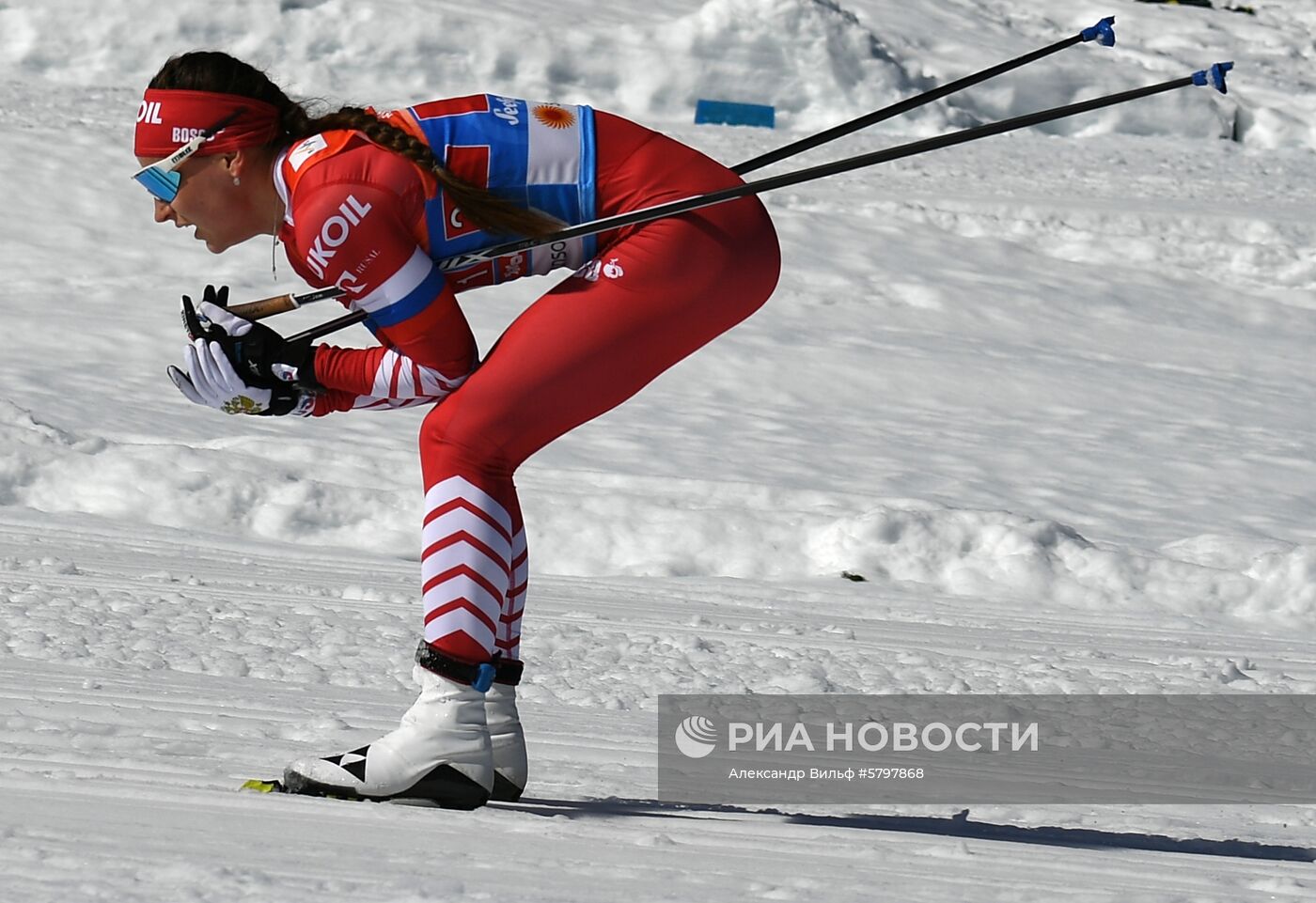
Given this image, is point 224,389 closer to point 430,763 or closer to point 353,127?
point 353,127

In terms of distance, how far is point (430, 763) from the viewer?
256 centimetres

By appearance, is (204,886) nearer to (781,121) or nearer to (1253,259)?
(1253,259)

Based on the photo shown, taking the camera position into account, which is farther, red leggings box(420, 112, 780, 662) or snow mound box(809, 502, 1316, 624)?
snow mound box(809, 502, 1316, 624)

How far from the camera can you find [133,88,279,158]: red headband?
2594 mm

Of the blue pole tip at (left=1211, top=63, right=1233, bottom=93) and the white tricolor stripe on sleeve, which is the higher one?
the blue pole tip at (left=1211, top=63, right=1233, bottom=93)

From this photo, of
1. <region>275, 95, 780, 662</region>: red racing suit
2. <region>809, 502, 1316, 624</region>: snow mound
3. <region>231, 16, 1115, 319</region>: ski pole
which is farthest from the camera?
<region>809, 502, 1316, 624</region>: snow mound

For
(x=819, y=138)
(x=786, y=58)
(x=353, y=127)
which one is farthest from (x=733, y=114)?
(x=353, y=127)

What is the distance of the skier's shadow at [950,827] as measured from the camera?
8.56ft

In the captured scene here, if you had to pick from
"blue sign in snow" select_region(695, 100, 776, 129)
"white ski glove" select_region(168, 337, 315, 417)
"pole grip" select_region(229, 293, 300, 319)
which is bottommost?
"white ski glove" select_region(168, 337, 315, 417)

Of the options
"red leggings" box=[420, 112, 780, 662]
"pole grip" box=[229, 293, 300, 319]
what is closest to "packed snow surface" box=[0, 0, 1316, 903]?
"red leggings" box=[420, 112, 780, 662]

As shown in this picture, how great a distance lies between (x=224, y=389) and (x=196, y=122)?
16.5 inches

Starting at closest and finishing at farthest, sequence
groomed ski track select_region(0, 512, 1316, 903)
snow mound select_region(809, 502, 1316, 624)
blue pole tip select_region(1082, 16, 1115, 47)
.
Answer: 1. groomed ski track select_region(0, 512, 1316, 903)
2. blue pole tip select_region(1082, 16, 1115, 47)
3. snow mound select_region(809, 502, 1316, 624)

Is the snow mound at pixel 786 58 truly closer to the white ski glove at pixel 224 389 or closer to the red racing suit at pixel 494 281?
the red racing suit at pixel 494 281

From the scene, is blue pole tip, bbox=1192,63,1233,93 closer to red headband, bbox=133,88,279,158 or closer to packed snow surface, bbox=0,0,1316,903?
packed snow surface, bbox=0,0,1316,903
